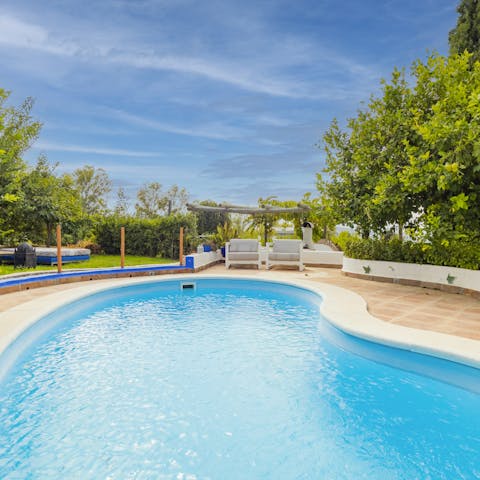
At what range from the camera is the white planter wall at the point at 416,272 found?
28.3ft

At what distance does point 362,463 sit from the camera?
10.2ft

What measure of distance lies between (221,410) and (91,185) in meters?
38.6

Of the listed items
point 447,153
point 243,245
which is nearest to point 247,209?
point 243,245

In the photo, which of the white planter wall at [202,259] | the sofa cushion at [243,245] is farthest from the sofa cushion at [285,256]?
the white planter wall at [202,259]

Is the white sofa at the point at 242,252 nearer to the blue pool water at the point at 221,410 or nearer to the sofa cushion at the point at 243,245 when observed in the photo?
the sofa cushion at the point at 243,245

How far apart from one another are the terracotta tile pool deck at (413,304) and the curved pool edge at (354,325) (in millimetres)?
330

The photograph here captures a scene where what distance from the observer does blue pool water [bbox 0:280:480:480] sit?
307 cm

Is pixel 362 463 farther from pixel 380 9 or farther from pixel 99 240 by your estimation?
pixel 99 240

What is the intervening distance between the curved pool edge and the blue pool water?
0.62ft

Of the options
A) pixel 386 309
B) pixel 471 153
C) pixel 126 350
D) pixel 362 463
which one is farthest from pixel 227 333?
pixel 471 153

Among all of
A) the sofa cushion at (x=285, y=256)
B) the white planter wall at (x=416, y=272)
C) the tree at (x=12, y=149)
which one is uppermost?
the tree at (x=12, y=149)

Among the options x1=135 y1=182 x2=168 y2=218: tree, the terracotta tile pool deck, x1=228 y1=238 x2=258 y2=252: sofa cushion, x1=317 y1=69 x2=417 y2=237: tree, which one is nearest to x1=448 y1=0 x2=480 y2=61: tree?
x1=317 y1=69 x2=417 y2=237: tree

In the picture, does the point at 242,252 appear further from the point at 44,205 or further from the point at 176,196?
the point at 176,196

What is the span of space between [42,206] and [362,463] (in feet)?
51.2
